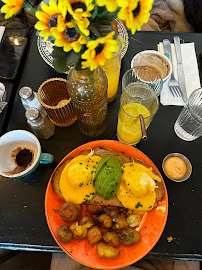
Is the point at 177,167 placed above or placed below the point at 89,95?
below

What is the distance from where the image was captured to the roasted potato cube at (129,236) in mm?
878

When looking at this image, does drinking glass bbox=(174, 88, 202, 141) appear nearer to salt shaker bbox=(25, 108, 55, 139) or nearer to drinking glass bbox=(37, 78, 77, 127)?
drinking glass bbox=(37, 78, 77, 127)

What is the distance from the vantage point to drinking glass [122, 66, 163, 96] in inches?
42.2

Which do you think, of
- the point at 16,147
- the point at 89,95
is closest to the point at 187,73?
the point at 89,95

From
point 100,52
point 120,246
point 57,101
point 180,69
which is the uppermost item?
point 100,52

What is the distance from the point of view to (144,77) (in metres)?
1.14

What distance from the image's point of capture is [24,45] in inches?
58.1

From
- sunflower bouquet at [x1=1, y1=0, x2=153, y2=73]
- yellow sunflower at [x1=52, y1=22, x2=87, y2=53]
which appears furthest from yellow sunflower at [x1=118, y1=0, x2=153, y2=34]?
yellow sunflower at [x1=52, y1=22, x2=87, y2=53]

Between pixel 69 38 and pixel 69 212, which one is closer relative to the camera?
pixel 69 38

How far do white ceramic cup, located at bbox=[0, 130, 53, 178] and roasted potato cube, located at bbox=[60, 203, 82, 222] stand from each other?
0.22 meters

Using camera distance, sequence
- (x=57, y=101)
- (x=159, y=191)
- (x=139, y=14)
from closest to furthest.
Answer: (x=139, y=14) → (x=159, y=191) → (x=57, y=101)

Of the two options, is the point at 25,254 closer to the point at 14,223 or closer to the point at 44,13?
the point at 14,223

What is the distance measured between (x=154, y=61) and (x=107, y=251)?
38.6 inches

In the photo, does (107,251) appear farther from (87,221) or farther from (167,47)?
(167,47)
